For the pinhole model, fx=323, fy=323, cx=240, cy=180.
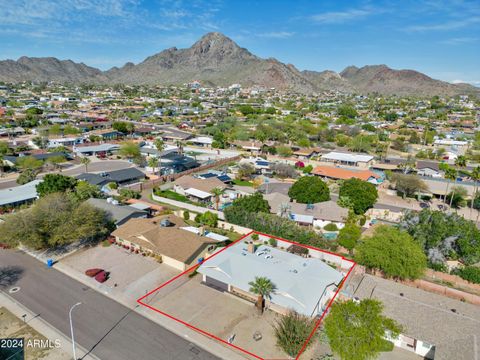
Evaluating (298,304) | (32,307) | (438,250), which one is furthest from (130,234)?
(438,250)

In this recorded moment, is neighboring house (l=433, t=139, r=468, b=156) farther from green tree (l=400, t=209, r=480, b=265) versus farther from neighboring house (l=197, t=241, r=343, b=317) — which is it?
neighboring house (l=197, t=241, r=343, b=317)

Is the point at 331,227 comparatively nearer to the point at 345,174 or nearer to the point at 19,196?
the point at 345,174

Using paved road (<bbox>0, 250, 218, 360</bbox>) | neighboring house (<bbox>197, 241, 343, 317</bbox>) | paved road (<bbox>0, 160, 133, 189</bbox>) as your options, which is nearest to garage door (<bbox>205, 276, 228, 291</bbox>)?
neighboring house (<bbox>197, 241, 343, 317</bbox>)

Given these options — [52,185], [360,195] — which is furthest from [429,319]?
[52,185]

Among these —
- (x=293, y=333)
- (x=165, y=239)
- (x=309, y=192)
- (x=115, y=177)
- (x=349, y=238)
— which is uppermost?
(x=309, y=192)

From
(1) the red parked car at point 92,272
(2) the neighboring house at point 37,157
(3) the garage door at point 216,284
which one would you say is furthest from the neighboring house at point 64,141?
(3) the garage door at point 216,284

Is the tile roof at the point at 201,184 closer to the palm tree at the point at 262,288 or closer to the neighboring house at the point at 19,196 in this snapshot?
the neighboring house at the point at 19,196
